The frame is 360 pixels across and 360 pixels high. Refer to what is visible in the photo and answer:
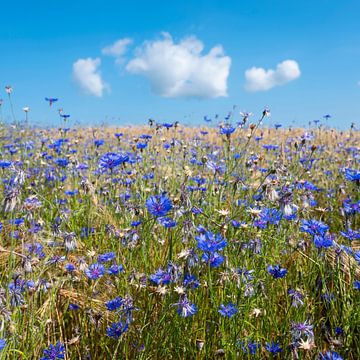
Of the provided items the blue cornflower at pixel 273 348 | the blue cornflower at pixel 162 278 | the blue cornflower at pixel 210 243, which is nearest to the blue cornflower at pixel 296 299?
the blue cornflower at pixel 273 348

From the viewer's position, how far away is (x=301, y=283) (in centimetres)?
274

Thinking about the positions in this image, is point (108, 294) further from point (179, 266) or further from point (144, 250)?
point (179, 266)

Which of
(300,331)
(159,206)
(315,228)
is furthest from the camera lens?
(315,228)

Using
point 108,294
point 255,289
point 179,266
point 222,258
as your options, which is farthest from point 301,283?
point 108,294

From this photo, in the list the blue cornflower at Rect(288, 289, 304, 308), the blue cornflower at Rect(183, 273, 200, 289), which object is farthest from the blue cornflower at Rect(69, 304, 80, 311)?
the blue cornflower at Rect(288, 289, 304, 308)

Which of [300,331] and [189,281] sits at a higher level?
[189,281]

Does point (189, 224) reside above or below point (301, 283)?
above

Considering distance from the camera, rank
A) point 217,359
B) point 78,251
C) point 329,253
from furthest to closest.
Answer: point 78,251 → point 329,253 → point 217,359

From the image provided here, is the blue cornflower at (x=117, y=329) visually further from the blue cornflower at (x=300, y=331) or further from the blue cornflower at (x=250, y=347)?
the blue cornflower at (x=300, y=331)

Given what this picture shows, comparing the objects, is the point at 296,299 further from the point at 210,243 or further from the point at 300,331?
the point at 210,243

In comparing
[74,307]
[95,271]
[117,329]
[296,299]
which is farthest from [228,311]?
[74,307]

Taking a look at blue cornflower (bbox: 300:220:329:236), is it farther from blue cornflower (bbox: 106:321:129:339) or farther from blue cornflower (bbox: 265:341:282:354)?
blue cornflower (bbox: 106:321:129:339)

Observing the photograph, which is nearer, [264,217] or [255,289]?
[255,289]

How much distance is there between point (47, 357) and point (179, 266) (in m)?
0.74
